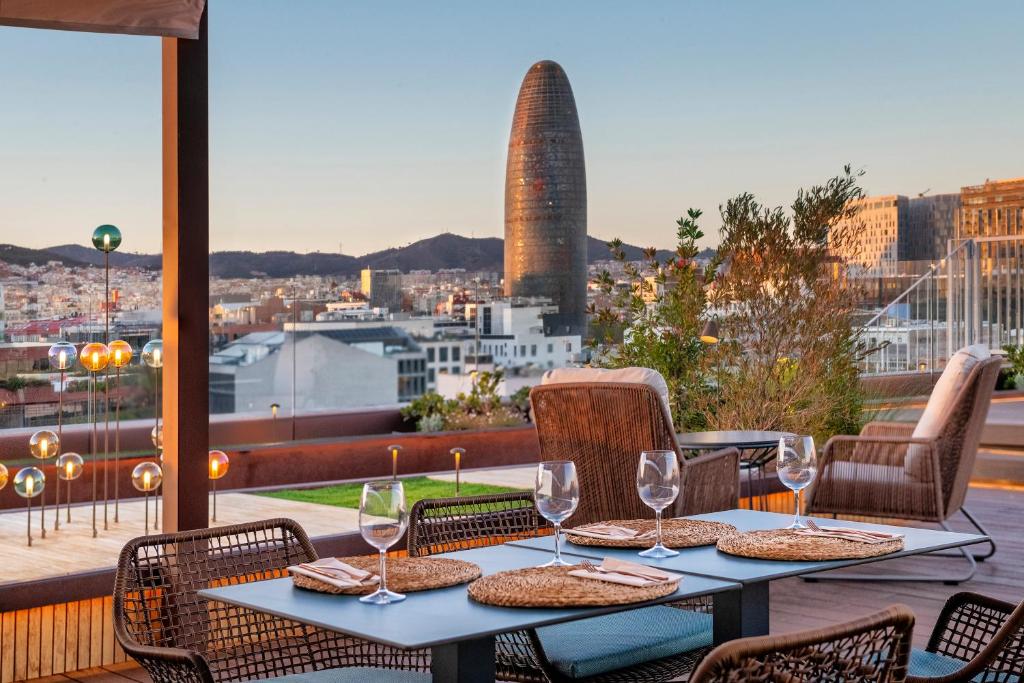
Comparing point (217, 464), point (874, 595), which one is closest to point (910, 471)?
point (874, 595)

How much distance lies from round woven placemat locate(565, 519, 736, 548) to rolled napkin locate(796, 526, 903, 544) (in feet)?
0.60

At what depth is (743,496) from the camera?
6750mm

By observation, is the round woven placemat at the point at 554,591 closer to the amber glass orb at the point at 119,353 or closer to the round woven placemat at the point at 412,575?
the round woven placemat at the point at 412,575

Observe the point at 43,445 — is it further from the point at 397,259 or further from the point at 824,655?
the point at 397,259

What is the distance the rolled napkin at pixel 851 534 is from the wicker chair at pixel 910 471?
3.02 m

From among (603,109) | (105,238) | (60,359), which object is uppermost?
(603,109)

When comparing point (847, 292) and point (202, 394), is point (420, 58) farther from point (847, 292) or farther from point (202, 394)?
point (202, 394)

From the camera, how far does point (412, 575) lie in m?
2.31

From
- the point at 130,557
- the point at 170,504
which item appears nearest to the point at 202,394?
the point at 170,504

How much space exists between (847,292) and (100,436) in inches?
171

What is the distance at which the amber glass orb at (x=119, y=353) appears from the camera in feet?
15.9

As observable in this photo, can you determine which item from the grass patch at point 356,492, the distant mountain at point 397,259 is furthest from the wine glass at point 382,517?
the distant mountain at point 397,259

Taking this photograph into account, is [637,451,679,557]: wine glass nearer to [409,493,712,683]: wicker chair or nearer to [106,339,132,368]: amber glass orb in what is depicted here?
[409,493,712,683]: wicker chair

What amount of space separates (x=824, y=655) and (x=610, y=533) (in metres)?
0.98
